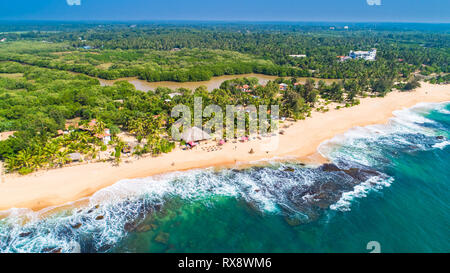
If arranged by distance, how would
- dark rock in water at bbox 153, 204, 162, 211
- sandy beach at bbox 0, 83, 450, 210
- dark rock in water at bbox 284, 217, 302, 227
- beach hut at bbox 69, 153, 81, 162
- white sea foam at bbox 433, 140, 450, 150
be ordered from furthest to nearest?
1. white sea foam at bbox 433, 140, 450, 150
2. beach hut at bbox 69, 153, 81, 162
3. sandy beach at bbox 0, 83, 450, 210
4. dark rock in water at bbox 153, 204, 162, 211
5. dark rock in water at bbox 284, 217, 302, 227

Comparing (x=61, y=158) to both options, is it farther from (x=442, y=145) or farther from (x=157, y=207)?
(x=442, y=145)

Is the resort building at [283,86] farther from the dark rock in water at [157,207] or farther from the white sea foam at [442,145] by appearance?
the dark rock in water at [157,207]

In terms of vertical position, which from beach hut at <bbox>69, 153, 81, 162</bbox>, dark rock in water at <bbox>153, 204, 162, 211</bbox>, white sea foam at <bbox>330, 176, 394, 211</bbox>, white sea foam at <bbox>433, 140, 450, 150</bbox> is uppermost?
beach hut at <bbox>69, 153, 81, 162</bbox>

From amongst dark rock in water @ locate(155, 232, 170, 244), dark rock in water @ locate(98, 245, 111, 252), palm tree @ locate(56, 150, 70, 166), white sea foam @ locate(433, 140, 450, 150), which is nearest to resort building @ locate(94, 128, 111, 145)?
palm tree @ locate(56, 150, 70, 166)

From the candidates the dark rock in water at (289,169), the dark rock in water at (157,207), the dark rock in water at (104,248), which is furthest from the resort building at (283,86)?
the dark rock in water at (104,248)

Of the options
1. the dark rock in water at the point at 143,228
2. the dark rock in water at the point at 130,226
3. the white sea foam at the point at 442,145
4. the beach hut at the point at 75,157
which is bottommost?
the dark rock in water at the point at 143,228

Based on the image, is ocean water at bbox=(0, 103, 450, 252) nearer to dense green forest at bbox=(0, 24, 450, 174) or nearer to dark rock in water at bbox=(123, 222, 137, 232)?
dark rock in water at bbox=(123, 222, 137, 232)

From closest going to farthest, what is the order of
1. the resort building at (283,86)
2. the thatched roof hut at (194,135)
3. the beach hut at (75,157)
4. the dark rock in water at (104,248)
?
the dark rock in water at (104,248) → the beach hut at (75,157) → the thatched roof hut at (194,135) → the resort building at (283,86)
